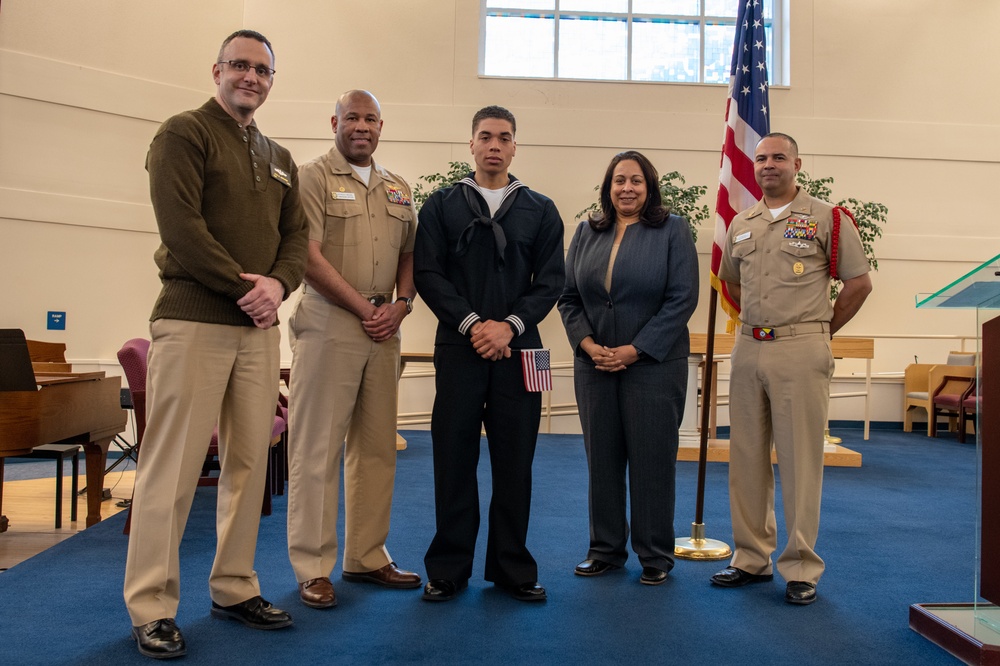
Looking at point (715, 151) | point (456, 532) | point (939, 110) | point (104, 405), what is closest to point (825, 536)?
point (456, 532)

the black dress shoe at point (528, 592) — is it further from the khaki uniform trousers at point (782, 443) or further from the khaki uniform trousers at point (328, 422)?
the khaki uniform trousers at point (782, 443)

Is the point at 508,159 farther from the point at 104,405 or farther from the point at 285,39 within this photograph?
the point at 285,39

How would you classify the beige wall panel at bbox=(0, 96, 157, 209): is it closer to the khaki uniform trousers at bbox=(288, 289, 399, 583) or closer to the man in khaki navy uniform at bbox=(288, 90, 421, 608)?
the man in khaki navy uniform at bbox=(288, 90, 421, 608)

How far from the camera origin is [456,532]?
2.62m

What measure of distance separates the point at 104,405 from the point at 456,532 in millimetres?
2241

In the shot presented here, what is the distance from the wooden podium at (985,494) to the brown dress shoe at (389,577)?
1.58m

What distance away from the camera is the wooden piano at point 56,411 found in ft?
11.0

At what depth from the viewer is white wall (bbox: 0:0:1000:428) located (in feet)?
25.2

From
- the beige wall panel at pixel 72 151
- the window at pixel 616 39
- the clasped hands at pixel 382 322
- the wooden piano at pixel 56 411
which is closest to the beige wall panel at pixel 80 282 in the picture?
the beige wall panel at pixel 72 151

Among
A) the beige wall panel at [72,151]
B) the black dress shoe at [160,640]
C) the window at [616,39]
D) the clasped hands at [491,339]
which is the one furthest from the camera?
the window at [616,39]

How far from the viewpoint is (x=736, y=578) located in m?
2.83

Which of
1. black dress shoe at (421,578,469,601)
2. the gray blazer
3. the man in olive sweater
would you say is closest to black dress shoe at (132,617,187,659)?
the man in olive sweater

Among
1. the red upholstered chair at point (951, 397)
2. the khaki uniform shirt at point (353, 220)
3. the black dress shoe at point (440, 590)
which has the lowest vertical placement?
the black dress shoe at point (440, 590)

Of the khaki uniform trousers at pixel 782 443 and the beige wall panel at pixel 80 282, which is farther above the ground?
the beige wall panel at pixel 80 282
